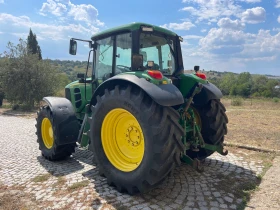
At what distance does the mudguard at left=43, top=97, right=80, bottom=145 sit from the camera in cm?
461

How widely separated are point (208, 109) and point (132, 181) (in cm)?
206

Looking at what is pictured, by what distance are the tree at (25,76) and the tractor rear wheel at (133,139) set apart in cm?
1507

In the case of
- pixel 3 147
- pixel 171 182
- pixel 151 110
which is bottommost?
pixel 3 147

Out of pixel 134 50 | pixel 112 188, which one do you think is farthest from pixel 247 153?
pixel 134 50

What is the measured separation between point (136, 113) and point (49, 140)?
299 centimetres

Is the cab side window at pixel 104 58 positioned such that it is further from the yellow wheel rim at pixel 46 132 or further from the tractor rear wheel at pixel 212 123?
the tractor rear wheel at pixel 212 123

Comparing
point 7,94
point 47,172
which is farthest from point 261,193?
point 7,94

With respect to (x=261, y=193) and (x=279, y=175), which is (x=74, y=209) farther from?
(x=279, y=175)

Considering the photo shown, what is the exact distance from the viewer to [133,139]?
361 centimetres

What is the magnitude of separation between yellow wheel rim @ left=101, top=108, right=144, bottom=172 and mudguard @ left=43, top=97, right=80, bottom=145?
1141mm

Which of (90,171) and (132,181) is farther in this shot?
(90,171)

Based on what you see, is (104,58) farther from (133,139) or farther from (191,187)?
(191,187)

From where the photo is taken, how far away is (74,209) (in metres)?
3.09

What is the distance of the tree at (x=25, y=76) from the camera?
17016mm
